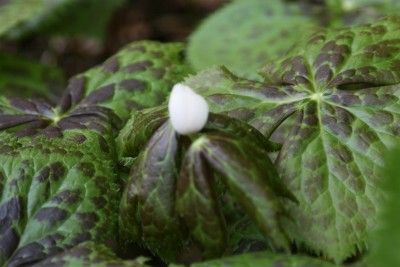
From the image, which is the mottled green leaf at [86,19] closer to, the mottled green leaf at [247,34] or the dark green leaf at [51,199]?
the mottled green leaf at [247,34]

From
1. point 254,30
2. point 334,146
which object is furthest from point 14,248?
point 254,30

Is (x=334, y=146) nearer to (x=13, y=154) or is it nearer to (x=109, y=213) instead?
(x=109, y=213)

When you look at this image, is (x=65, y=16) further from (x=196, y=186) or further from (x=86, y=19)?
(x=196, y=186)

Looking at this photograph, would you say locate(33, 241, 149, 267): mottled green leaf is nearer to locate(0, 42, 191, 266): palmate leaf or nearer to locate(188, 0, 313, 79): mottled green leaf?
locate(0, 42, 191, 266): palmate leaf

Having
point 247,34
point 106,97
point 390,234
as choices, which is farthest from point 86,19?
point 390,234

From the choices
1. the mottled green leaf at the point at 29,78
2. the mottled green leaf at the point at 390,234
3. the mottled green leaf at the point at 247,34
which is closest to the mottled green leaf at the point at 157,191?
the mottled green leaf at the point at 390,234

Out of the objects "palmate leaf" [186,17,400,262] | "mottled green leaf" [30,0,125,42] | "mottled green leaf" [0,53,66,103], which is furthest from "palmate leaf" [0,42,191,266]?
"mottled green leaf" [30,0,125,42]
